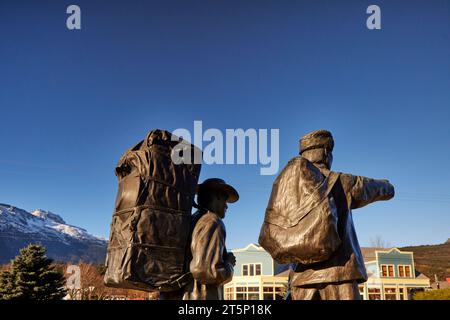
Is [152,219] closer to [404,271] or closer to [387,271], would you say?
[387,271]

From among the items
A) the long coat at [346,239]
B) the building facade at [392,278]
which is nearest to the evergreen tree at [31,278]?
the long coat at [346,239]

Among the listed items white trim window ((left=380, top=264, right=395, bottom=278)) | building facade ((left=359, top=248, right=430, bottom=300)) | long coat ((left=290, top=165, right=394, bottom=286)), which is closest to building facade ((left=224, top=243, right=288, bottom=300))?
building facade ((left=359, top=248, right=430, bottom=300))

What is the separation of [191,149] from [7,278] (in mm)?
21643

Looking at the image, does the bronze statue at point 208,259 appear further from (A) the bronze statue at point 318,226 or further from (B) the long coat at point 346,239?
(B) the long coat at point 346,239

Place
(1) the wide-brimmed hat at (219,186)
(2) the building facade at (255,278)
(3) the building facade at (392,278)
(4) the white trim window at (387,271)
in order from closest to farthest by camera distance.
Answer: (1) the wide-brimmed hat at (219,186) → (3) the building facade at (392,278) → (4) the white trim window at (387,271) → (2) the building facade at (255,278)

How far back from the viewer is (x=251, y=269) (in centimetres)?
3372

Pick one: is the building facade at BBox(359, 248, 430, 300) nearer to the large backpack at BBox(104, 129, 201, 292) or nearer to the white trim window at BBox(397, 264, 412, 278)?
the white trim window at BBox(397, 264, 412, 278)

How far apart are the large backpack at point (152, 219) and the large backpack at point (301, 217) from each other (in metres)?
0.92

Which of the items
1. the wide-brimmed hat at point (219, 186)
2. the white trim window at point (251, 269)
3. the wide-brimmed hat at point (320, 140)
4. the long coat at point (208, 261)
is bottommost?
the long coat at point (208, 261)

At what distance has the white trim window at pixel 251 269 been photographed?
33375mm

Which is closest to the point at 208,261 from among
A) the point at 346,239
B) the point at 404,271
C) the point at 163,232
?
the point at 163,232

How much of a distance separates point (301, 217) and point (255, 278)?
30143mm
